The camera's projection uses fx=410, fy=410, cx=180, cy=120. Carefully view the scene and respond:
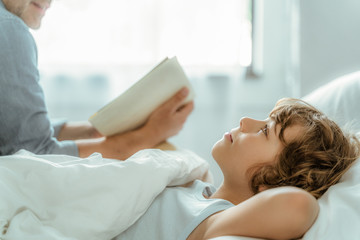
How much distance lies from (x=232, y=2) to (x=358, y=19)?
57cm

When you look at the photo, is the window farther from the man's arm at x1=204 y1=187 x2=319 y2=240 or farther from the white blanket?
the man's arm at x1=204 y1=187 x2=319 y2=240

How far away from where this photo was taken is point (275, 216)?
2.22ft

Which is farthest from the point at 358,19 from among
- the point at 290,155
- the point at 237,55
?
the point at 290,155

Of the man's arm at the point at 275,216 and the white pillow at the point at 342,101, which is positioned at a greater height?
the white pillow at the point at 342,101

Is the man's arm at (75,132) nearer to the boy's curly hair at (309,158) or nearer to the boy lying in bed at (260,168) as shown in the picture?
the boy lying in bed at (260,168)

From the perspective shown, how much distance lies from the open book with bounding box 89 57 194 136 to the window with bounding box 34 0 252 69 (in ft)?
2.35

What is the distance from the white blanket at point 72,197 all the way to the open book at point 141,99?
35 cm

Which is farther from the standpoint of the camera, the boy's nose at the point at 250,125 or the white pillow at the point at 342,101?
the white pillow at the point at 342,101

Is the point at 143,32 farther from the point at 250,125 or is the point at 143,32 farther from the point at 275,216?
the point at 275,216

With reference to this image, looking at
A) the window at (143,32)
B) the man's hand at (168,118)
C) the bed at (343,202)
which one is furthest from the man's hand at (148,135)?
the window at (143,32)

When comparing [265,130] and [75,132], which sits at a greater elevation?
[265,130]

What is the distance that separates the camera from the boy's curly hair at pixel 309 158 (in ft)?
2.84

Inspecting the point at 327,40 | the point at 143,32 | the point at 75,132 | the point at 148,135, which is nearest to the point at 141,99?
A: the point at 148,135

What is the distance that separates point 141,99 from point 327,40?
3.11ft
